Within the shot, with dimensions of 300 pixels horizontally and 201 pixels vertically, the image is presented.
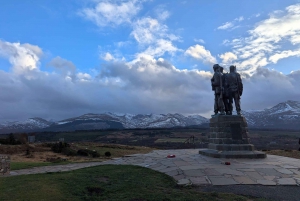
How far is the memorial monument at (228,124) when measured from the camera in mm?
13489

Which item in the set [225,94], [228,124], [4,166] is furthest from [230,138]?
[4,166]

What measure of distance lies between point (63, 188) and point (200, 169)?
5094 mm

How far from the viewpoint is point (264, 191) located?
7.58m

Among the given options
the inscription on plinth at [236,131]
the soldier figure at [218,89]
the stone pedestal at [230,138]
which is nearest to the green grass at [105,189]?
the stone pedestal at [230,138]

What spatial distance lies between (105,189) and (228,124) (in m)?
8.85

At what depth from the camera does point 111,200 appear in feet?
21.6

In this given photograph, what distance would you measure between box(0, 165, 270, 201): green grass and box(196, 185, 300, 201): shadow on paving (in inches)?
22.5

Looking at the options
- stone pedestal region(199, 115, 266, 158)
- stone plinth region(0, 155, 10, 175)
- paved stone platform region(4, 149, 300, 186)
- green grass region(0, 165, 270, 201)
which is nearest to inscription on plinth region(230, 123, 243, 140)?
stone pedestal region(199, 115, 266, 158)

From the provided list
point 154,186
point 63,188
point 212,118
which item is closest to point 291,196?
point 154,186

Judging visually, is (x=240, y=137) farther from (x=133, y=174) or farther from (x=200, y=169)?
(x=133, y=174)

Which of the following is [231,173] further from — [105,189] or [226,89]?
[226,89]

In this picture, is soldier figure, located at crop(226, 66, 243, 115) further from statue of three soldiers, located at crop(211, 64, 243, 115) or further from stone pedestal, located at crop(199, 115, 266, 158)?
stone pedestal, located at crop(199, 115, 266, 158)

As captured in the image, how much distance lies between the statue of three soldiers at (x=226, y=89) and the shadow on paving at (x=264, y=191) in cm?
744

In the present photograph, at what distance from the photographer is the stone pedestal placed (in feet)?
43.7
